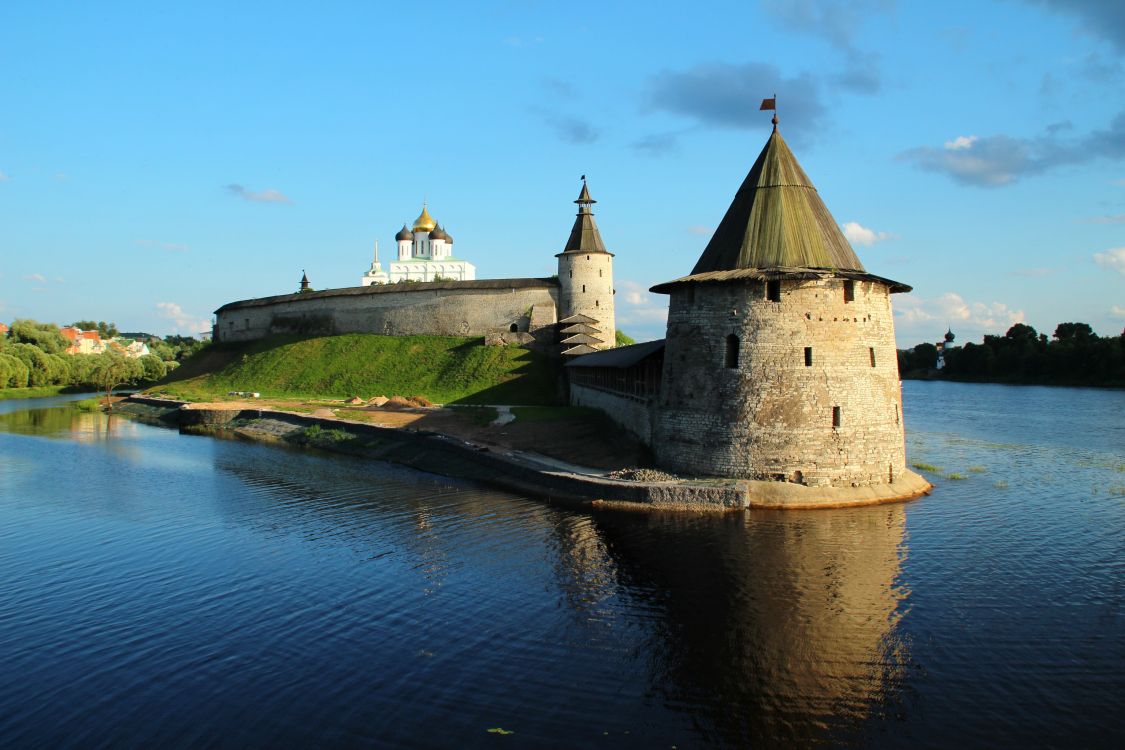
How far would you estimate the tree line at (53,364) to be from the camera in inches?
2527

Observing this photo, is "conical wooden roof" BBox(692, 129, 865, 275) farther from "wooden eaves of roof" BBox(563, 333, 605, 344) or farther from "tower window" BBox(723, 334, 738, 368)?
"wooden eaves of roof" BBox(563, 333, 605, 344)

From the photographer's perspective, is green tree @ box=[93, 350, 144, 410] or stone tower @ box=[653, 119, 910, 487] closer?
stone tower @ box=[653, 119, 910, 487]

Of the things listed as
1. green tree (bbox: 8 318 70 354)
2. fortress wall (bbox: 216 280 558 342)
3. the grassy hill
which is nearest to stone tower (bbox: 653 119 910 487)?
the grassy hill

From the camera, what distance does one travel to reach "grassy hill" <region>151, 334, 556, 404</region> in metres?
43.1

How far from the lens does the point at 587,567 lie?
47.7 feet

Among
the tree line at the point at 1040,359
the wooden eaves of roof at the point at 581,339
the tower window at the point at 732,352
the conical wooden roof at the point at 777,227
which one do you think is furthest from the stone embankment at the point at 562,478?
the tree line at the point at 1040,359

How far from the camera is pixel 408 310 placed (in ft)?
171

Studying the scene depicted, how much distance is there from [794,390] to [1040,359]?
75749 mm

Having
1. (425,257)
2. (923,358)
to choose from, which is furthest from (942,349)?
(425,257)

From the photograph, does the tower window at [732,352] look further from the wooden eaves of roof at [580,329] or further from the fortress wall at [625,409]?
the wooden eaves of roof at [580,329]

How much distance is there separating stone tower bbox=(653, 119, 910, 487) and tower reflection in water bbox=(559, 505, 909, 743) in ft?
5.77

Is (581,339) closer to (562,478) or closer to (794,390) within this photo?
(562,478)

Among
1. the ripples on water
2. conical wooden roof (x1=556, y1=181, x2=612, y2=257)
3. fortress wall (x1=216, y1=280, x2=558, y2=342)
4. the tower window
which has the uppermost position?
conical wooden roof (x1=556, y1=181, x2=612, y2=257)

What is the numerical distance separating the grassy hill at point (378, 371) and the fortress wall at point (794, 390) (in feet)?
70.1
